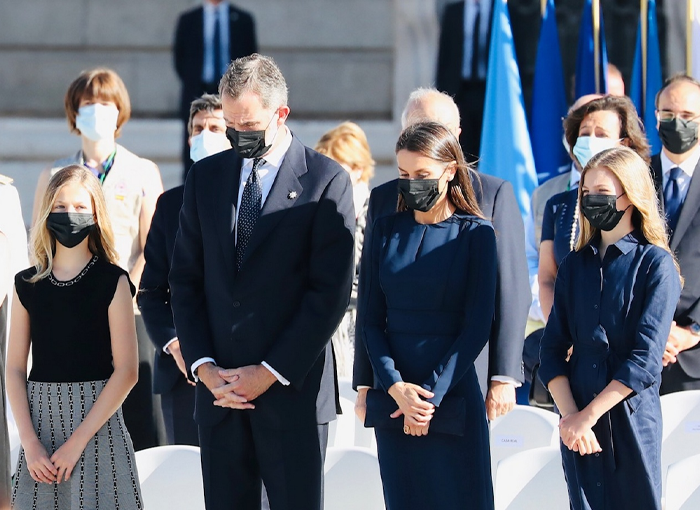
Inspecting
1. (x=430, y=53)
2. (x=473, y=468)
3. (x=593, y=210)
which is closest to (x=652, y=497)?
(x=473, y=468)

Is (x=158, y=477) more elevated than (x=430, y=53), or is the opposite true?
(x=430, y=53)

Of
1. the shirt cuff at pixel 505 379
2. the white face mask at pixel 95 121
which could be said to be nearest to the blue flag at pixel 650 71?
the white face mask at pixel 95 121

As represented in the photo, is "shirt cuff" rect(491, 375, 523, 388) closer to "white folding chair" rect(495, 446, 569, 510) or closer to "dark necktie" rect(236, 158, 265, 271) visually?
"white folding chair" rect(495, 446, 569, 510)

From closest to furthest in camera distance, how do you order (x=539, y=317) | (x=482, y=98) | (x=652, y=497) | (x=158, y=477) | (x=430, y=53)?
(x=652, y=497), (x=158, y=477), (x=539, y=317), (x=482, y=98), (x=430, y=53)

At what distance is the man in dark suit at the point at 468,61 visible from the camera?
7312 mm

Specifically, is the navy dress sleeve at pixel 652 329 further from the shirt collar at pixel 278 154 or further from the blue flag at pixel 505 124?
the blue flag at pixel 505 124

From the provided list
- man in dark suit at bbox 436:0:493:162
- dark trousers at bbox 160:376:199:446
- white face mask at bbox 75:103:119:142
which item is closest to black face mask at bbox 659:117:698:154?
dark trousers at bbox 160:376:199:446

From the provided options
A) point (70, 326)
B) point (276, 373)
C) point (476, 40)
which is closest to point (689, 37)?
point (476, 40)

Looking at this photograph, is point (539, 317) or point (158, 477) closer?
point (158, 477)

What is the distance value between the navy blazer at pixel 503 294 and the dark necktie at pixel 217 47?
4.10 metres

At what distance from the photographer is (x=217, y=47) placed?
763 centimetres

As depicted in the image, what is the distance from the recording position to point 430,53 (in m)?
8.31

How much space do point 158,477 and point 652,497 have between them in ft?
4.92

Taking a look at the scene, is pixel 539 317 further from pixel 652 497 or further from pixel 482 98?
pixel 482 98
